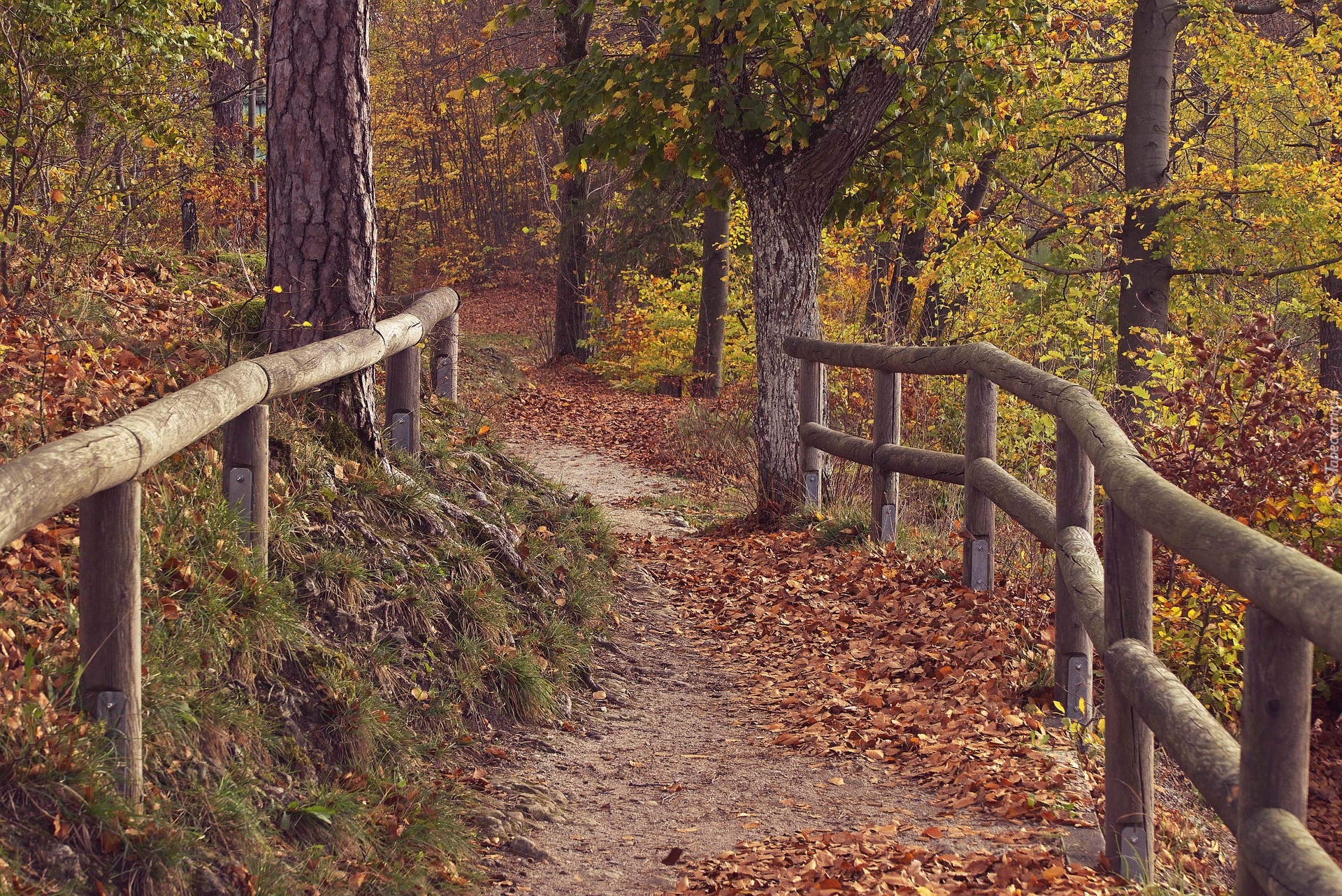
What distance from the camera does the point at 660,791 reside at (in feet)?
15.7

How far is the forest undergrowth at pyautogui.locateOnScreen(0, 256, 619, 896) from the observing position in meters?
2.91

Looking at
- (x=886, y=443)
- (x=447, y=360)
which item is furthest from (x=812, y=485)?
(x=447, y=360)

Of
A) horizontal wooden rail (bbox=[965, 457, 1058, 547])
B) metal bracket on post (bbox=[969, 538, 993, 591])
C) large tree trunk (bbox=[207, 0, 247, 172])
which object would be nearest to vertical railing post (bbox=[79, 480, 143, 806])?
horizontal wooden rail (bbox=[965, 457, 1058, 547])

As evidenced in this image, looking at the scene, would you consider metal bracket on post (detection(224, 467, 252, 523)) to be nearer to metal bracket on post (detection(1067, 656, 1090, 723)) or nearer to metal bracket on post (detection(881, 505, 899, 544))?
metal bracket on post (detection(1067, 656, 1090, 723))

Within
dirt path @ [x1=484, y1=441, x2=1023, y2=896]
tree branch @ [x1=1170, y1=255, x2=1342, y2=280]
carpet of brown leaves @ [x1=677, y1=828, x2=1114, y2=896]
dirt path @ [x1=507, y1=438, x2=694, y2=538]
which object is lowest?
dirt path @ [x1=507, y1=438, x2=694, y2=538]

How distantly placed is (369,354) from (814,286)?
4.55 meters

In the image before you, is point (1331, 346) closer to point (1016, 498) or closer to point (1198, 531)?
point (1016, 498)

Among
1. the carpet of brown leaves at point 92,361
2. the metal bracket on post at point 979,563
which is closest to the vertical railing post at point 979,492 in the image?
the metal bracket on post at point 979,563

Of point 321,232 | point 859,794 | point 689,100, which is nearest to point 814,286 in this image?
point 689,100

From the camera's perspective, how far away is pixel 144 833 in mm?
2924

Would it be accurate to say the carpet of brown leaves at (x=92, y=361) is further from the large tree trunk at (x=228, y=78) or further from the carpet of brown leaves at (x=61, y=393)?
the large tree trunk at (x=228, y=78)

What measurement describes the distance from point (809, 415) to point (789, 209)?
64.1 inches

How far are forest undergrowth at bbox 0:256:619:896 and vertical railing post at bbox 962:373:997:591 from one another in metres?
2.20

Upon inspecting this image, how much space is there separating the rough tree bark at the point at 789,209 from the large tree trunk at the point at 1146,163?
21.0 feet
